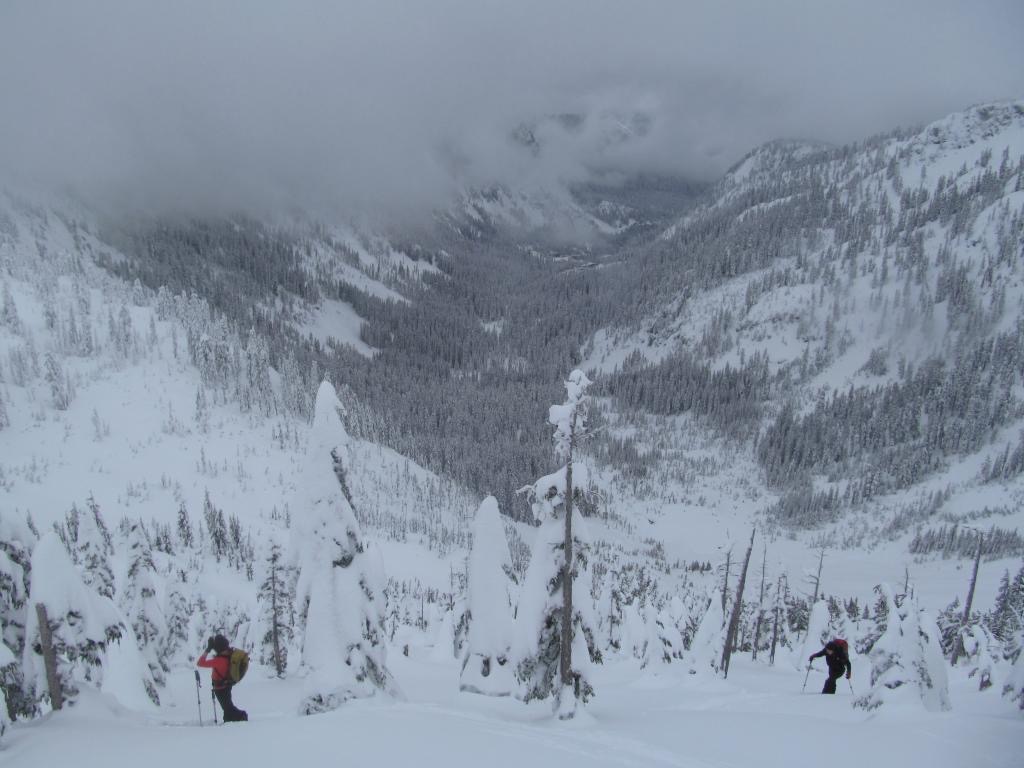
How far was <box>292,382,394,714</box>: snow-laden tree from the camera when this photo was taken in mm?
17188

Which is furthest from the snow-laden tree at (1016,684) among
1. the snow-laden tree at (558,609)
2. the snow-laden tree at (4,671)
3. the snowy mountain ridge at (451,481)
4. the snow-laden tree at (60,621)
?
the snow-laden tree at (60,621)

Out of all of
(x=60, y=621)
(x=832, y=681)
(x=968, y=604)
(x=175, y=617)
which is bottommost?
(x=175, y=617)

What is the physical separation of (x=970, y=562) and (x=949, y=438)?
58.1m

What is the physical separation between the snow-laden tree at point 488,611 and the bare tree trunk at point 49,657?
1361 cm

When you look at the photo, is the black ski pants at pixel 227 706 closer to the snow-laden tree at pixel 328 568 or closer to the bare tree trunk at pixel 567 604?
the snow-laden tree at pixel 328 568

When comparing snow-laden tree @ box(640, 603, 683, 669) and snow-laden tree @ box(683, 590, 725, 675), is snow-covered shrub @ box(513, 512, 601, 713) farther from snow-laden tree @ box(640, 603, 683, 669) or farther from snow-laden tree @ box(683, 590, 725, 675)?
snow-laden tree @ box(640, 603, 683, 669)

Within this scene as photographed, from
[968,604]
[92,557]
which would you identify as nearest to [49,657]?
[92,557]

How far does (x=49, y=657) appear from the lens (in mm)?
11953

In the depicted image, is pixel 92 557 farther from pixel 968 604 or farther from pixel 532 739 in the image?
pixel 968 604

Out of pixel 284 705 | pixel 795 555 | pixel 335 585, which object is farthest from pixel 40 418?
pixel 795 555

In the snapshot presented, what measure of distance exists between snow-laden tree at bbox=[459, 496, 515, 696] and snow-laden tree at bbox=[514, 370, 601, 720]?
13.7 ft

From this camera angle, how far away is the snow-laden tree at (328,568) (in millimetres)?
17188

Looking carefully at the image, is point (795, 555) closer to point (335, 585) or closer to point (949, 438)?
point (949, 438)

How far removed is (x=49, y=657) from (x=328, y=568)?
23.0 ft
